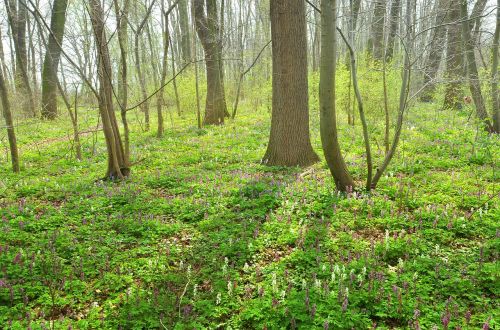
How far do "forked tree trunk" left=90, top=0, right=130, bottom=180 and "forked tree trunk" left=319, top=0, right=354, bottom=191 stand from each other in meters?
4.87

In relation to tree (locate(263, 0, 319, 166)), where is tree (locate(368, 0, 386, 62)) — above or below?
above

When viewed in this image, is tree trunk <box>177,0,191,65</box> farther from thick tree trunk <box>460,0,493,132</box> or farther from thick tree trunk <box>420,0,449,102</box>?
thick tree trunk <box>460,0,493,132</box>

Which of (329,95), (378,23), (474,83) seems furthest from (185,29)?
(329,95)

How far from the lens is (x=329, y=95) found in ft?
19.9

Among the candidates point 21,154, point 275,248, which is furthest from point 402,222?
point 21,154

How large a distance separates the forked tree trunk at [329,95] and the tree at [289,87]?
2.39m

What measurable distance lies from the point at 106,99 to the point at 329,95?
517cm

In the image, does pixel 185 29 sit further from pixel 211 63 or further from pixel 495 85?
pixel 495 85

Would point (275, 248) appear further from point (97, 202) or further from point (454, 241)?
point (97, 202)

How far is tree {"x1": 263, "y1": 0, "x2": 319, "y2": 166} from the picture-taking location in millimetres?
8523

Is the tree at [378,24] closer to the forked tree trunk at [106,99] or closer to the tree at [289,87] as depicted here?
the tree at [289,87]

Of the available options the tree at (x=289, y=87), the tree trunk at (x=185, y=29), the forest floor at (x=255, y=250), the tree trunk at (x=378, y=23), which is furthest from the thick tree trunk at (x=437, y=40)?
the tree trunk at (x=185, y=29)

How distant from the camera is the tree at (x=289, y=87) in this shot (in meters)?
8.52

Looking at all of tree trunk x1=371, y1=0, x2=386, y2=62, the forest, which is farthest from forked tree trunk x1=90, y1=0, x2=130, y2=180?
tree trunk x1=371, y1=0, x2=386, y2=62
